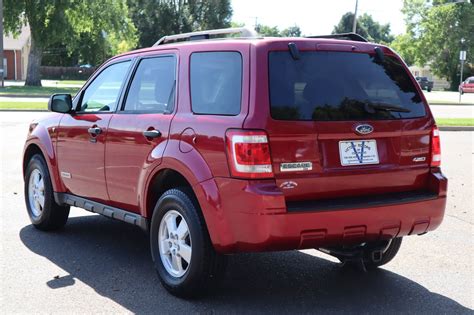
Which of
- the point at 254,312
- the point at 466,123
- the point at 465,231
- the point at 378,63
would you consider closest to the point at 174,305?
the point at 254,312

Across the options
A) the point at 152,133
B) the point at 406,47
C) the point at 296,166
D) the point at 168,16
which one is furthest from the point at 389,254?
the point at 406,47

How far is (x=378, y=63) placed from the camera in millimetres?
4879

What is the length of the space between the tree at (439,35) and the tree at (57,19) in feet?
137

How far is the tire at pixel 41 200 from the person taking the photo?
6.61m

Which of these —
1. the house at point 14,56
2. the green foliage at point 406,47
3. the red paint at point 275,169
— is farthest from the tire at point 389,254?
the green foliage at point 406,47

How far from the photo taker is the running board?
525 centimetres

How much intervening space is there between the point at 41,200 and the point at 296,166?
3.58 meters

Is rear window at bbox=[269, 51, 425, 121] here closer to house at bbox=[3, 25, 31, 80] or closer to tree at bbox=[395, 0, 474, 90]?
house at bbox=[3, 25, 31, 80]

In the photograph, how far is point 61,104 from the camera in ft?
20.1

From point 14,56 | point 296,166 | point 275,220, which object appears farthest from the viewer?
point 14,56

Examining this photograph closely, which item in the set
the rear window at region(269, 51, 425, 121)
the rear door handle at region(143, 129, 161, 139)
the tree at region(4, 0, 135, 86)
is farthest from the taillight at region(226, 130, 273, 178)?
the tree at region(4, 0, 135, 86)

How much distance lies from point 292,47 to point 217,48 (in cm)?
61

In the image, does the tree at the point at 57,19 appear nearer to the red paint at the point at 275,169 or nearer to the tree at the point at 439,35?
the red paint at the point at 275,169

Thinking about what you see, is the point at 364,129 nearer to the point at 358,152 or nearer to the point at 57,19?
the point at 358,152
